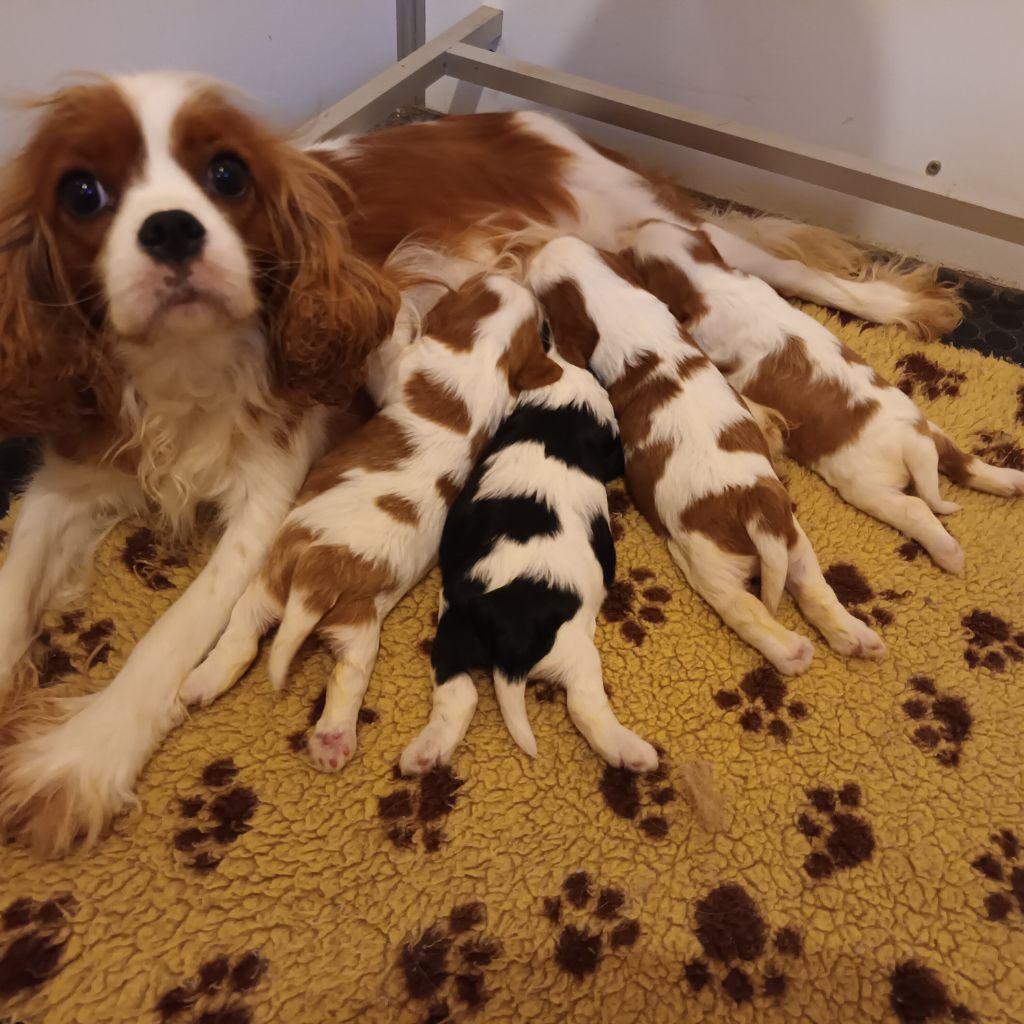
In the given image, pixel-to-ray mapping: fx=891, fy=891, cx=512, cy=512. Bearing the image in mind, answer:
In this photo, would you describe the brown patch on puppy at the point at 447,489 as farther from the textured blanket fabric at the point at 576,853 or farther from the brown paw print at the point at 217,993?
the brown paw print at the point at 217,993

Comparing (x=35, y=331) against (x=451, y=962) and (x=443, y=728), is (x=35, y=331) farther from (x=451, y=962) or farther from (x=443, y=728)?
(x=451, y=962)

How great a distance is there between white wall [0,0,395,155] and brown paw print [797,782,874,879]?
1334mm

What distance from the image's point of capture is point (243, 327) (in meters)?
1.32

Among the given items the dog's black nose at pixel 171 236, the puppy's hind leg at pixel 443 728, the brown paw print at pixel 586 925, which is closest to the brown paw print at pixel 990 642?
the brown paw print at pixel 586 925

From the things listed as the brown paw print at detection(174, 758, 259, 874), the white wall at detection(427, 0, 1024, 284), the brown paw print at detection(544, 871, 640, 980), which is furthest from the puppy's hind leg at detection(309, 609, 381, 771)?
the white wall at detection(427, 0, 1024, 284)

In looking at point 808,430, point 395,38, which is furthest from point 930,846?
point 395,38

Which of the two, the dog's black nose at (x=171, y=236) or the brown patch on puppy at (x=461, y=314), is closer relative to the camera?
the dog's black nose at (x=171, y=236)

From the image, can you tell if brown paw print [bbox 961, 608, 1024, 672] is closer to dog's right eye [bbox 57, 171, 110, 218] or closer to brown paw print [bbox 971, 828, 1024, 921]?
Answer: brown paw print [bbox 971, 828, 1024, 921]

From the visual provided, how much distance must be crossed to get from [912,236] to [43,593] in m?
2.14

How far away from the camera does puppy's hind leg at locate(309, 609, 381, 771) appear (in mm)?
1252

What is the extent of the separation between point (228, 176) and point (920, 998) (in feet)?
4.55

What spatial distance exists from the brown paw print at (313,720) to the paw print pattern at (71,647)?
0.34 meters

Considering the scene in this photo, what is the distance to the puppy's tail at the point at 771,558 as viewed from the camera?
4.39 feet

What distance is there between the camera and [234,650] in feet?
4.25
